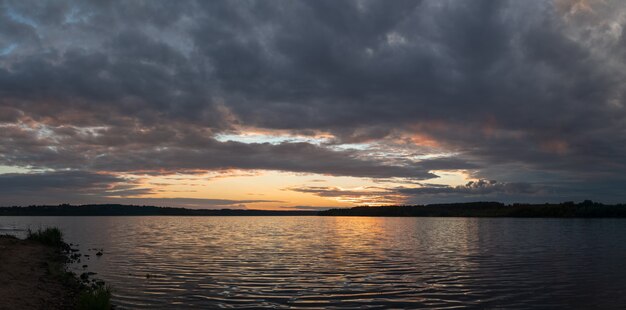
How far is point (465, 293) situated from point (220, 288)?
47.6 feet

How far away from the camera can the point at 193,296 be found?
26.4m

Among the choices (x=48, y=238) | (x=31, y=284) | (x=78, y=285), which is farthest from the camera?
(x=48, y=238)

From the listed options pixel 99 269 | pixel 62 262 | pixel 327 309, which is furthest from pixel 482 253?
pixel 62 262

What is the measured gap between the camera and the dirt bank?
72.4ft

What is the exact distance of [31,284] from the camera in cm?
2709

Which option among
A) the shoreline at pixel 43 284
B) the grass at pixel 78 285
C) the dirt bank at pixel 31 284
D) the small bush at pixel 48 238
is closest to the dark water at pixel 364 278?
the grass at pixel 78 285

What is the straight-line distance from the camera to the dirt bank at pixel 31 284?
2206 centimetres

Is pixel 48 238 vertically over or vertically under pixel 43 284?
over

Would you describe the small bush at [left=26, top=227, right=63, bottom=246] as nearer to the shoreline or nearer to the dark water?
the shoreline

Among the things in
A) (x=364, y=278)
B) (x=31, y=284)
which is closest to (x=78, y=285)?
(x=31, y=284)

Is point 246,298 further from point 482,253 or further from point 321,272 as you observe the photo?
point 482,253

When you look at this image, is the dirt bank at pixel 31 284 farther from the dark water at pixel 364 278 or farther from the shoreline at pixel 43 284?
the dark water at pixel 364 278

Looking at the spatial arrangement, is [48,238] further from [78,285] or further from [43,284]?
[78,285]

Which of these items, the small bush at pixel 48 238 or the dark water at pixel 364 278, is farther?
the small bush at pixel 48 238
